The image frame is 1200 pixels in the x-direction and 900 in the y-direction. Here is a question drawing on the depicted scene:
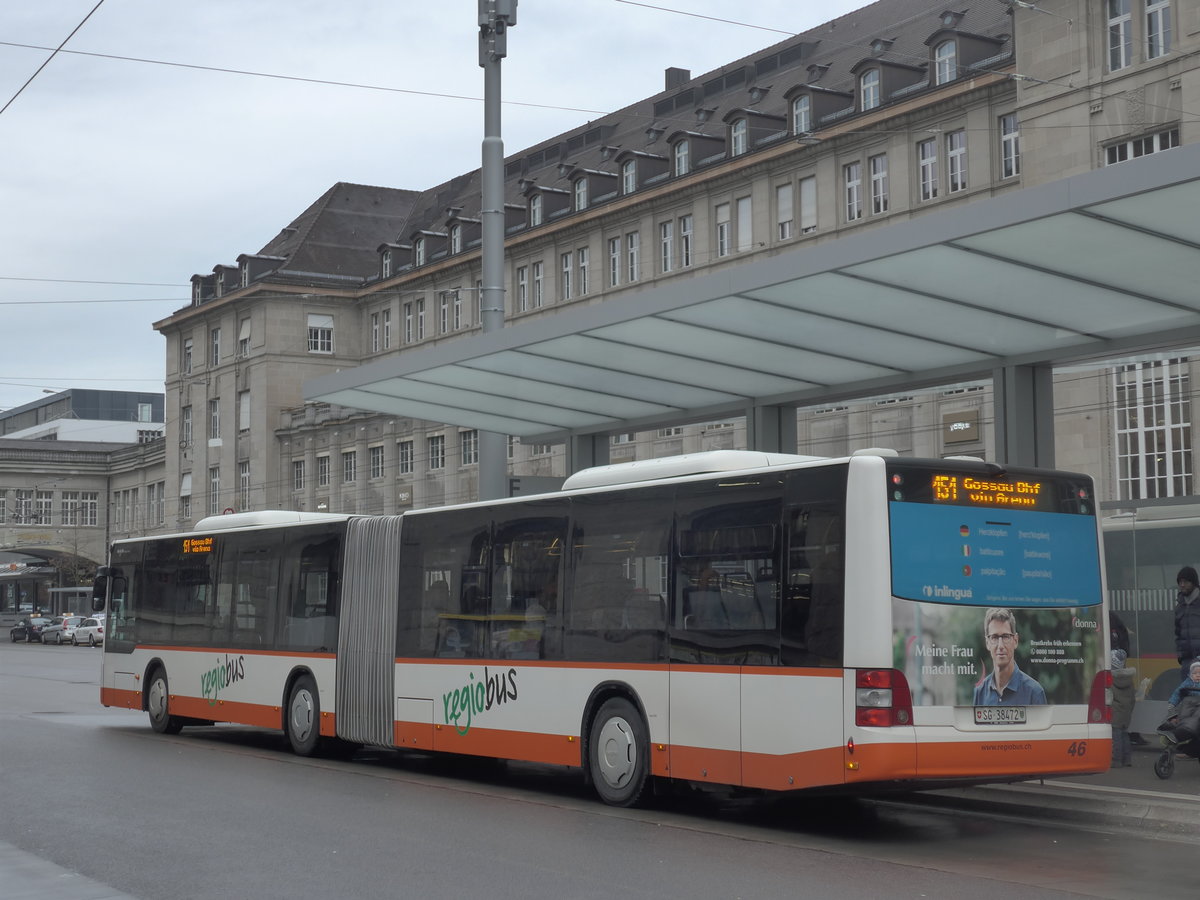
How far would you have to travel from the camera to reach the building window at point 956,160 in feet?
163

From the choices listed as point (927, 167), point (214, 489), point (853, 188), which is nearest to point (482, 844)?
point (927, 167)

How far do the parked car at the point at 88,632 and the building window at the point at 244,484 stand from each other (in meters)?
12.8

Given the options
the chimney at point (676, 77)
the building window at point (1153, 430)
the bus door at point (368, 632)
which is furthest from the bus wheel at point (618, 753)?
the chimney at point (676, 77)

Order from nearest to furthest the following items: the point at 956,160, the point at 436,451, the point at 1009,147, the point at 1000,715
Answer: the point at 1000,715
the point at 1009,147
the point at 956,160
the point at 436,451

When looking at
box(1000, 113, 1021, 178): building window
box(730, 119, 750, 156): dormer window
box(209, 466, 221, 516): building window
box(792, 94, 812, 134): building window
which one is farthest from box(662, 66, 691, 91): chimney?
box(209, 466, 221, 516): building window

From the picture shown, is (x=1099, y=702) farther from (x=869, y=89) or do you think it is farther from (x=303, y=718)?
(x=869, y=89)

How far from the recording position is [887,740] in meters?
10.7

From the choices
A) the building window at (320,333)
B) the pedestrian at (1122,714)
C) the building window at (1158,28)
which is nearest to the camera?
the pedestrian at (1122,714)

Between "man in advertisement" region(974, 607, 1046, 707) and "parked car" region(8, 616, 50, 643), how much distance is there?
252ft

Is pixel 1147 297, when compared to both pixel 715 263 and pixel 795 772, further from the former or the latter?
pixel 715 263

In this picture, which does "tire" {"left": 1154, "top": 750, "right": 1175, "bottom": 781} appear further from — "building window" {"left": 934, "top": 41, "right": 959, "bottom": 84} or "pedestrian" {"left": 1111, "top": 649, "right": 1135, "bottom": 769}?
"building window" {"left": 934, "top": 41, "right": 959, "bottom": 84}

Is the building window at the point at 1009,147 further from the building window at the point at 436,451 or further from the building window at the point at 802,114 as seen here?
the building window at the point at 436,451

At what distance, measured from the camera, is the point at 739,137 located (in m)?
59.4

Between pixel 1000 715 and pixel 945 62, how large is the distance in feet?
140
